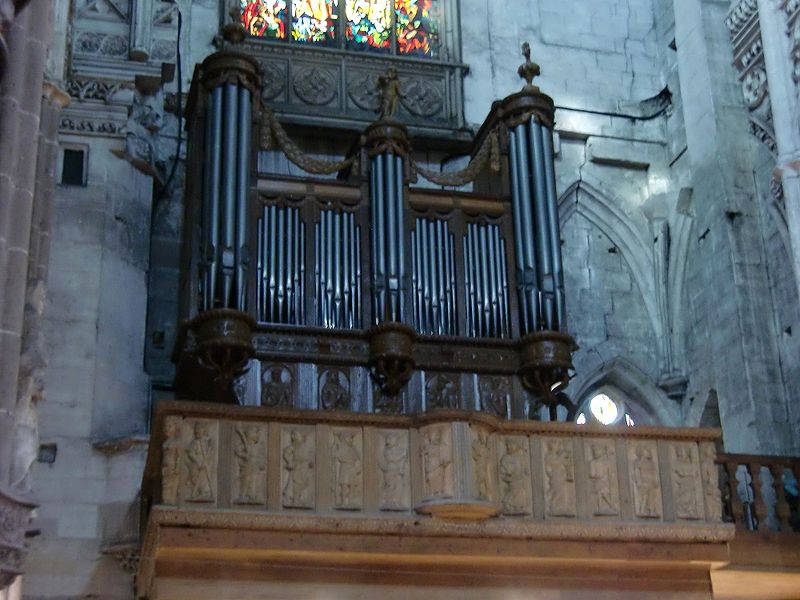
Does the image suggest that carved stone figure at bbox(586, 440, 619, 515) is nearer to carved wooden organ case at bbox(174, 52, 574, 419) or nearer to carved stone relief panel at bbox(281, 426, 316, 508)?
carved wooden organ case at bbox(174, 52, 574, 419)

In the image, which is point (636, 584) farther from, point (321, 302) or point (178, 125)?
point (178, 125)

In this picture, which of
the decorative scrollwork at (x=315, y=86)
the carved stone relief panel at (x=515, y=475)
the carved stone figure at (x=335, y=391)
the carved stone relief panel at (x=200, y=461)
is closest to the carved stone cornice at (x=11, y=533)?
the carved stone relief panel at (x=200, y=461)

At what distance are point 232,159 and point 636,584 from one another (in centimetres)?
549

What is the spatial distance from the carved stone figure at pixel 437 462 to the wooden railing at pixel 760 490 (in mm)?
2737

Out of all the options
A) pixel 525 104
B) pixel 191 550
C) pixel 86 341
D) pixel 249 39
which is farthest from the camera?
pixel 249 39

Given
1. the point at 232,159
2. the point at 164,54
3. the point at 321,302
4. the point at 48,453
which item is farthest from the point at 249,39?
the point at 48,453

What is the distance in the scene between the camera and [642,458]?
11844mm

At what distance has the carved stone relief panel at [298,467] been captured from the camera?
1091cm

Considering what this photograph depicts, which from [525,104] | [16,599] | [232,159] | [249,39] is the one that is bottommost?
[16,599]

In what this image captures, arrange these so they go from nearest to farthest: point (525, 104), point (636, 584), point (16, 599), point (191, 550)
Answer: point (16, 599)
point (191, 550)
point (636, 584)
point (525, 104)

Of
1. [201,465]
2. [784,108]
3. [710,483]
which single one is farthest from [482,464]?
[784,108]

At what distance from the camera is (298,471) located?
11.0m

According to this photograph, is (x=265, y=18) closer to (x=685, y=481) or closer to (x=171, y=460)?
(x=171, y=460)

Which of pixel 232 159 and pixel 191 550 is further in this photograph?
pixel 232 159
